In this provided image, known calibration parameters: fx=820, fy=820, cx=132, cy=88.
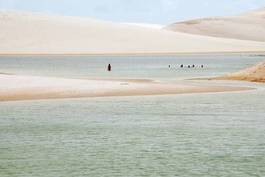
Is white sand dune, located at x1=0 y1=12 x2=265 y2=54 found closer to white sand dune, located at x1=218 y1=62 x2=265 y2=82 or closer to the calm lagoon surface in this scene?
white sand dune, located at x1=218 y1=62 x2=265 y2=82

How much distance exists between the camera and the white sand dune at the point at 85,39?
350 ft

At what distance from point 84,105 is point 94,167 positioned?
10.8m

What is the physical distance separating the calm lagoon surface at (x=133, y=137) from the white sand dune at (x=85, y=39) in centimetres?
7907

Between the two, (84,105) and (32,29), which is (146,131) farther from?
(32,29)

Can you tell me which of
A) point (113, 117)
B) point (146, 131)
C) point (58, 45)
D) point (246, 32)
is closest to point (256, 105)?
point (113, 117)

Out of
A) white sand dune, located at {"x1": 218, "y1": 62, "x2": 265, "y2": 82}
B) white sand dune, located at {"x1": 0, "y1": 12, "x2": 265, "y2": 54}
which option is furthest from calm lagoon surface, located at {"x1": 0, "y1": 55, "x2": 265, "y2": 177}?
white sand dune, located at {"x1": 0, "y1": 12, "x2": 265, "y2": 54}

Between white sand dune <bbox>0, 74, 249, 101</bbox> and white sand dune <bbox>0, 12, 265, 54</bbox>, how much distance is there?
237 feet

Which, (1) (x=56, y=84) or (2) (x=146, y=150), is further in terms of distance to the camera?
(1) (x=56, y=84)

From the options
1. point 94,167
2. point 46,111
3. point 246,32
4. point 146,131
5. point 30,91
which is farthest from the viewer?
point 246,32

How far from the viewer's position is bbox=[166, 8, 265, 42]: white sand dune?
7023 inches

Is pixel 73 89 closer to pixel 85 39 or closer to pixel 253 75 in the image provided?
pixel 253 75

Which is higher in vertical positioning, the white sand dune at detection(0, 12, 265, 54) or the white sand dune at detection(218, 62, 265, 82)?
the white sand dune at detection(0, 12, 265, 54)

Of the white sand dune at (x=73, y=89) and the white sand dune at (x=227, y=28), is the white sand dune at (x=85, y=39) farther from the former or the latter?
the white sand dune at (x=73, y=89)

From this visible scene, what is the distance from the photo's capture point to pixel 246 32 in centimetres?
18125
